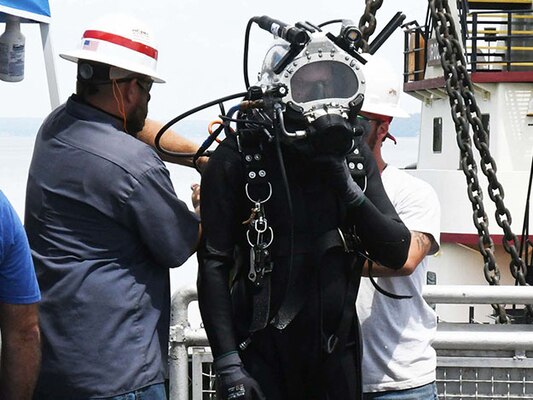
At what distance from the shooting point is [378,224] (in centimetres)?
354

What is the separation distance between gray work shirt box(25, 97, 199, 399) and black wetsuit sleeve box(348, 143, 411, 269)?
1.80ft

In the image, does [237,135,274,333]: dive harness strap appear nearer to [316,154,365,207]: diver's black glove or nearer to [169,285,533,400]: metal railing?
[316,154,365,207]: diver's black glove

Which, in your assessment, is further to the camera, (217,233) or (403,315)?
(403,315)

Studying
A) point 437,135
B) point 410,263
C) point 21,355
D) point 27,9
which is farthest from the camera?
point 437,135

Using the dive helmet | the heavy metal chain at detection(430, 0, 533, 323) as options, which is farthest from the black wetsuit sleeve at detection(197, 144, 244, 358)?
the heavy metal chain at detection(430, 0, 533, 323)

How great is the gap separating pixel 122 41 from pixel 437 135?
55.7 ft

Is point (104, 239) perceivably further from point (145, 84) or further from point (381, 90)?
point (381, 90)

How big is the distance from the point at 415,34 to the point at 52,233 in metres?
18.9

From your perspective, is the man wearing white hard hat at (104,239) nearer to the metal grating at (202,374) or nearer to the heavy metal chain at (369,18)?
the metal grating at (202,374)

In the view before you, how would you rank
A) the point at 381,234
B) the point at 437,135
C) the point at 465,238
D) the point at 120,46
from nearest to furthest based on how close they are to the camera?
1. the point at 381,234
2. the point at 120,46
3. the point at 465,238
4. the point at 437,135

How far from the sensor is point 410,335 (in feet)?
12.9

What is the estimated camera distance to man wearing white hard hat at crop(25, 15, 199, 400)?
3.56 m

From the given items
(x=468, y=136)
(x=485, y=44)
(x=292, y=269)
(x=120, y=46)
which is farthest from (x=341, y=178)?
(x=485, y=44)

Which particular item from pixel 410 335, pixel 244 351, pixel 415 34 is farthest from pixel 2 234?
pixel 415 34
